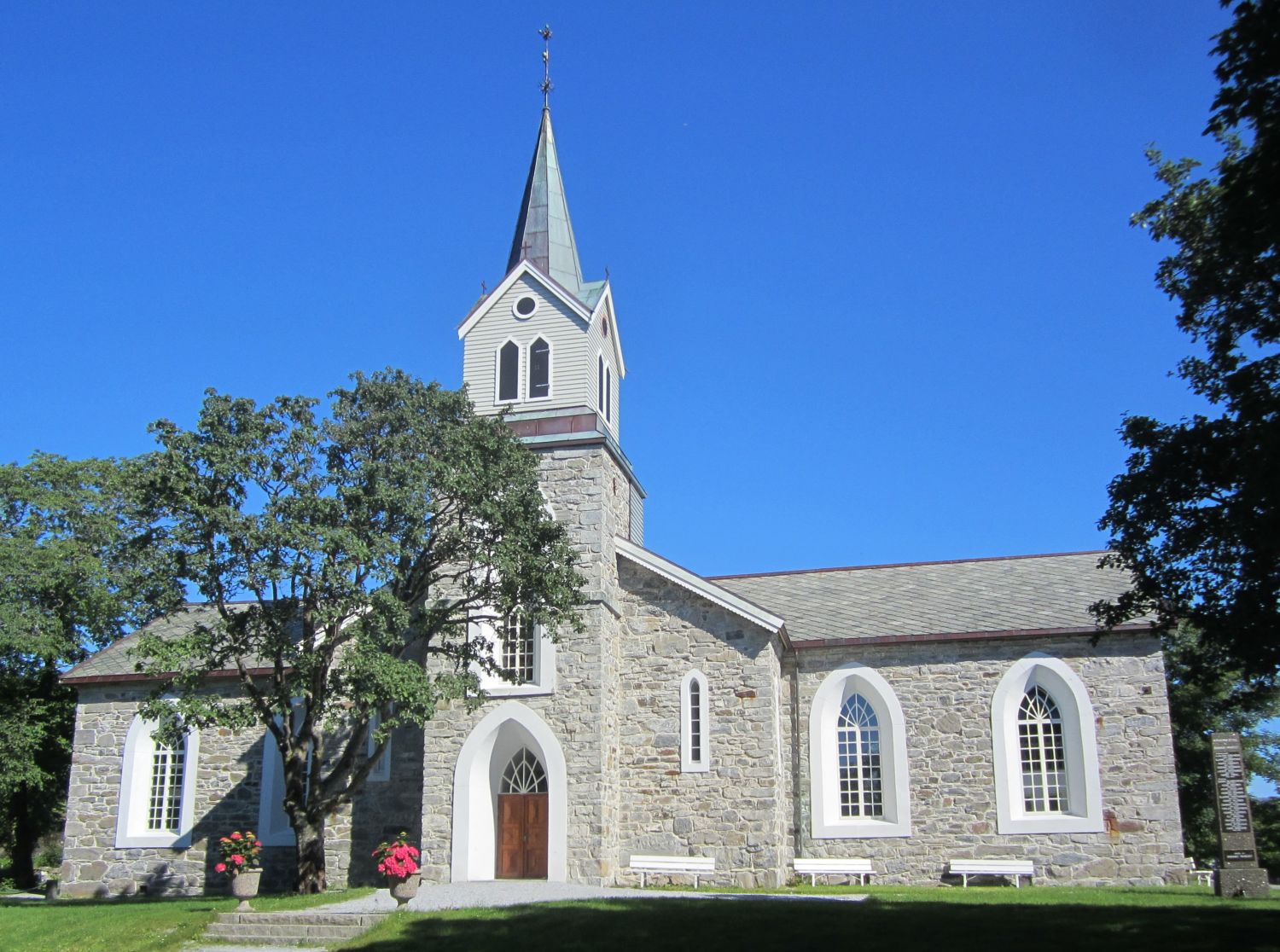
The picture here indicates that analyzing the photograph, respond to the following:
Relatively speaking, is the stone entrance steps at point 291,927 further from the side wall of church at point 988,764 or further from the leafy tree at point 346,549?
the side wall of church at point 988,764

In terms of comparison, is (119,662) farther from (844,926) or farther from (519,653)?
(844,926)

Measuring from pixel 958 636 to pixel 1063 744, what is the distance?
3175 mm

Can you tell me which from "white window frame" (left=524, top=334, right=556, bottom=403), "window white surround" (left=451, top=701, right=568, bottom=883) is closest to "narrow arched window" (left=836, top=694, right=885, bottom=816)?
"window white surround" (left=451, top=701, right=568, bottom=883)

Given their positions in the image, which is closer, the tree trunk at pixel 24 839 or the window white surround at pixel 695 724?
the window white surround at pixel 695 724

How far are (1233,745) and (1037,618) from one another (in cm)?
508

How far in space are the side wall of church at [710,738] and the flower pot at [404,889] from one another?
6.45 m

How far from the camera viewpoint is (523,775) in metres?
A: 25.9

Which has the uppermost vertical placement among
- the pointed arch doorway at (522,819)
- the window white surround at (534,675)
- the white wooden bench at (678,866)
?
the window white surround at (534,675)

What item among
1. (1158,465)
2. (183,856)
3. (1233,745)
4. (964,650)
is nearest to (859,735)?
(964,650)

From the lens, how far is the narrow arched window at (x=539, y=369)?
27.9 meters

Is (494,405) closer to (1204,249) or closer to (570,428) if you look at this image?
(570,428)

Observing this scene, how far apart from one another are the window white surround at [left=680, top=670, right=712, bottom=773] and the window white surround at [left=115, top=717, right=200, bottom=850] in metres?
12.2

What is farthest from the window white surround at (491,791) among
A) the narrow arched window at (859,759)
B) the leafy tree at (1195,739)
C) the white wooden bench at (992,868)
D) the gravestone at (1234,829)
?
the leafy tree at (1195,739)

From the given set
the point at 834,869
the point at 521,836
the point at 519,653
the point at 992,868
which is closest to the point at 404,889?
the point at 521,836
